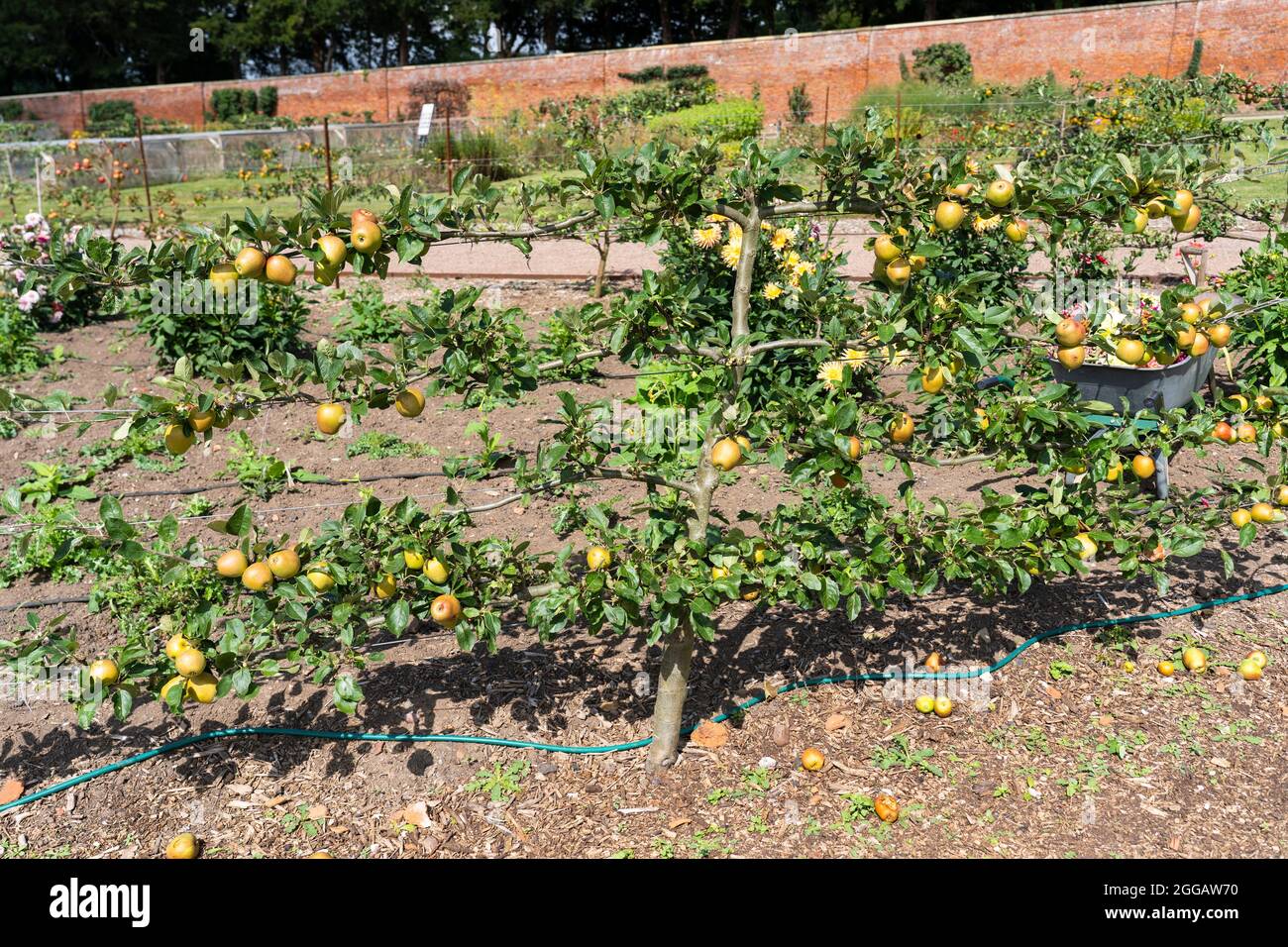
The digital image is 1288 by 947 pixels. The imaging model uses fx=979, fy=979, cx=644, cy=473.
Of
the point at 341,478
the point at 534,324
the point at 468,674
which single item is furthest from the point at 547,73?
the point at 468,674

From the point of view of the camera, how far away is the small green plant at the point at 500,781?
112 inches

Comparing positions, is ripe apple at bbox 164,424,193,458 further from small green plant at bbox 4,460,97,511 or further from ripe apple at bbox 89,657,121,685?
small green plant at bbox 4,460,97,511

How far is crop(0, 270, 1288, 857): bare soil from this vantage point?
268 centimetres

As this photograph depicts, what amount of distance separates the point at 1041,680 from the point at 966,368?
1.32 metres

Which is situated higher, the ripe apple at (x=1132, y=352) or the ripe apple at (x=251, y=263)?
the ripe apple at (x=251, y=263)

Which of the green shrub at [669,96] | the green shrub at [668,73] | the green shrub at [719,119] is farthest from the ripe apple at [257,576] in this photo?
the green shrub at [668,73]

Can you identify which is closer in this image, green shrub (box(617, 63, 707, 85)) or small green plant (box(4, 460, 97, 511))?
small green plant (box(4, 460, 97, 511))

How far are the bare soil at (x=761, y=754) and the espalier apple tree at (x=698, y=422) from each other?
32cm

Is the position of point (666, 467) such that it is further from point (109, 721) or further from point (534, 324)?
point (534, 324)

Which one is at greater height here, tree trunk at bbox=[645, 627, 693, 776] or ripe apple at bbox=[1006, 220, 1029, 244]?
ripe apple at bbox=[1006, 220, 1029, 244]

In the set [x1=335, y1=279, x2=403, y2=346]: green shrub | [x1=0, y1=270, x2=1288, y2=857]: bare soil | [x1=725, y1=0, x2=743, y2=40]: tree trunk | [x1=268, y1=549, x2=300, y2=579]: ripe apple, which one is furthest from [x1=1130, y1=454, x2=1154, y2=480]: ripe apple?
[x1=725, y1=0, x2=743, y2=40]: tree trunk

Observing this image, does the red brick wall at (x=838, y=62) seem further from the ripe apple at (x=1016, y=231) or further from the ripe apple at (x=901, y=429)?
the ripe apple at (x=901, y=429)

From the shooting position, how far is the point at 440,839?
2697mm

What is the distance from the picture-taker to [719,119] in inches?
855
